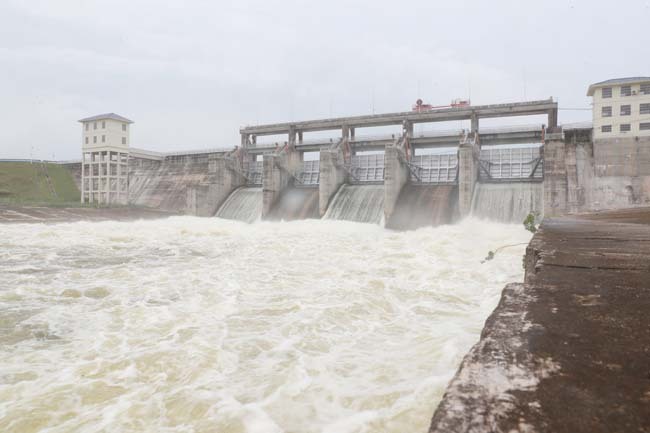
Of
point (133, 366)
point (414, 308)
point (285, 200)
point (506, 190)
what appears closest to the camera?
point (133, 366)

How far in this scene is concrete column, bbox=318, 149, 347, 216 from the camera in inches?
790

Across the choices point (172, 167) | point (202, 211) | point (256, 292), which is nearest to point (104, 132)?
point (172, 167)

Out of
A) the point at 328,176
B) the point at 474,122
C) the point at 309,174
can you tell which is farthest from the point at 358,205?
the point at 474,122

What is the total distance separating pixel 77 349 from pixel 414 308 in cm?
395

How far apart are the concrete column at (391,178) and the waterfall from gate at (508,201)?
3295 mm

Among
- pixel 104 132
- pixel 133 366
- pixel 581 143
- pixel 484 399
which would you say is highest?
pixel 104 132

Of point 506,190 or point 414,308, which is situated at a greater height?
point 506,190

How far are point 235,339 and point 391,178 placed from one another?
579 inches

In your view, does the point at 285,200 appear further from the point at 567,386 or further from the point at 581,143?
the point at 567,386

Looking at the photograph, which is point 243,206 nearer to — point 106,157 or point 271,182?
point 271,182

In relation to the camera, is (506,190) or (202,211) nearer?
(506,190)

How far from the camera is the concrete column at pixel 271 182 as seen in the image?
21.8m

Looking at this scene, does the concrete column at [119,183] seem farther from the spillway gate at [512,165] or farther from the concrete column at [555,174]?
the concrete column at [555,174]

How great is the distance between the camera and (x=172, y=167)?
104 ft
